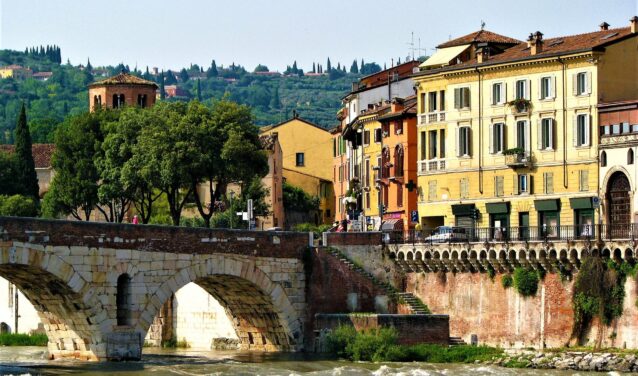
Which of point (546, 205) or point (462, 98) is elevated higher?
point (462, 98)

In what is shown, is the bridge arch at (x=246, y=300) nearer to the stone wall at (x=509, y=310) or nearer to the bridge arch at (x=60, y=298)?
the bridge arch at (x=60, y=298)

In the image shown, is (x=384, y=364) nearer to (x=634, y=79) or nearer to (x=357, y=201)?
(x=634, y=79)

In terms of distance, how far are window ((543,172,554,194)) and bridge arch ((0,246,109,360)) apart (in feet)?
69.2

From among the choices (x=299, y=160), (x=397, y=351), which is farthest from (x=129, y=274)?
(x=299, y=160)

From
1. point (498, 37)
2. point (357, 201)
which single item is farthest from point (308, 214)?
point (498, 37)

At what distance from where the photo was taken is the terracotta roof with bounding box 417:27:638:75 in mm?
81938

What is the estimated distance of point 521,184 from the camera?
84250 mm

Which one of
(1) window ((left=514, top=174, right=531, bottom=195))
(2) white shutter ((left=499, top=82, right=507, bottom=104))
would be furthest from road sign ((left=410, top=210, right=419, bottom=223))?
(2) white shutter ((left=499, top=82, right=507, bottom=104))

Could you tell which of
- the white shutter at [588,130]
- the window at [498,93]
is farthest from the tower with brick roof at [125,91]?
the white shutter at [588,130]

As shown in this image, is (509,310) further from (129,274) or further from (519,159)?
(129,274)

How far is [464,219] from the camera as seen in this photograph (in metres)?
87.2

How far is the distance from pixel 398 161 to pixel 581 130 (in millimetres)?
16402

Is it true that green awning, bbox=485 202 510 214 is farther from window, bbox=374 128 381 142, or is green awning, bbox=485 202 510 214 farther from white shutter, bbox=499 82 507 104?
window, bbox=374 128 381 142

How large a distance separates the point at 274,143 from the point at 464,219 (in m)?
42.8
